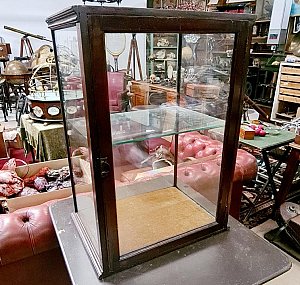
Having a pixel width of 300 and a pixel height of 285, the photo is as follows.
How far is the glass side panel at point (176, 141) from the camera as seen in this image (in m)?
0.96

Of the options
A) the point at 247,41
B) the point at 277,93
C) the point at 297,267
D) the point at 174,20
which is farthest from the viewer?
the point at 277,93

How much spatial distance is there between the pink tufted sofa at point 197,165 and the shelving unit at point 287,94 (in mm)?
2937

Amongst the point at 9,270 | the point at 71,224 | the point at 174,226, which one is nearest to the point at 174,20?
the point at 174,226

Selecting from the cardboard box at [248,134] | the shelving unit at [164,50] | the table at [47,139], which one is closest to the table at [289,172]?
the cardboard box at [248,134]

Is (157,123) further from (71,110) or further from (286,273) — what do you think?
(286,273)

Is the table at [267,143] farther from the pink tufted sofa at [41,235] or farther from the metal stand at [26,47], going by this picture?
the metal stand at [26,47]

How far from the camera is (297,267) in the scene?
1955 millimetres

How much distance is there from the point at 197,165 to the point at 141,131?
607 mm

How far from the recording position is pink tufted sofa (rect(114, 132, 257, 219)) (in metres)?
1.17

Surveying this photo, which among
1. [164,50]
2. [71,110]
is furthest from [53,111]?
[71,110]

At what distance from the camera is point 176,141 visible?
4.52 ft

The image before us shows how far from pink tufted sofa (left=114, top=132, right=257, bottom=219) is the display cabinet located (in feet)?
0.05

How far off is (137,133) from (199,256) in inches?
19.1

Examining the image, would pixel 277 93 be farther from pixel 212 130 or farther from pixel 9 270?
pixel 9 270
